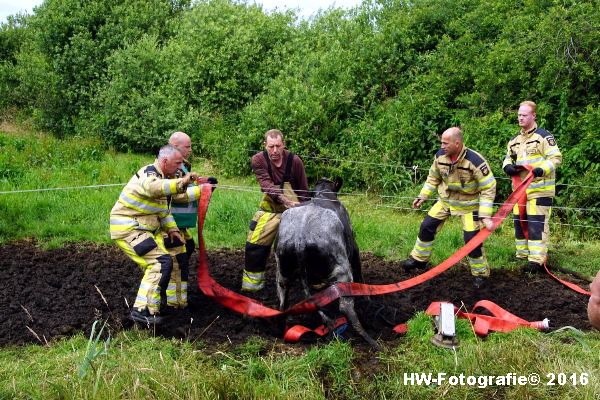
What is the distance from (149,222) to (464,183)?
3977mm

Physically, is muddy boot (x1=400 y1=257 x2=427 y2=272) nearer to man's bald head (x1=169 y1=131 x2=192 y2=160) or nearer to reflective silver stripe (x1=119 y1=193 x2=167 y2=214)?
man's bald head (x1=169 y1=131 x2=192 y2=160)

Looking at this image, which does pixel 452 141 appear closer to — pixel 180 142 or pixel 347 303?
pixel 347 303

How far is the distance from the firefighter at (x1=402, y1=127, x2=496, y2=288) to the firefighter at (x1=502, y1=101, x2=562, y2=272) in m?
0.88

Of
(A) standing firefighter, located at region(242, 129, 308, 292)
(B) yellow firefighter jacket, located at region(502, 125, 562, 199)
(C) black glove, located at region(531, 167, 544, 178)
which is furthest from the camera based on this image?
(B) yellow firefighter jacket, located at region(502, 125, 562, 199)

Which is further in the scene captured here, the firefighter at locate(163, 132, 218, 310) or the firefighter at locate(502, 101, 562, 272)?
the firefighter at locate(502, 101, 562, 272)

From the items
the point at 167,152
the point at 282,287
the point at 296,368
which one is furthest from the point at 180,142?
the point at 296,368

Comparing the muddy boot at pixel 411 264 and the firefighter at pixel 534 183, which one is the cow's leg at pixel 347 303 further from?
the firefighter at pixel 534 183

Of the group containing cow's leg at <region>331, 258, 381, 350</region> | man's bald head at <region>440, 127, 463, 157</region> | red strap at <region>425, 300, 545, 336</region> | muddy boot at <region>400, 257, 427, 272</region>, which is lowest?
red strap at <region>425, 300, 545, 336</region>

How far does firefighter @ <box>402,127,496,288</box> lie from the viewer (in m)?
8.16

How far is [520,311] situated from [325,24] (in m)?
13.0

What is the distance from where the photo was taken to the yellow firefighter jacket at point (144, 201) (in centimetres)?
644

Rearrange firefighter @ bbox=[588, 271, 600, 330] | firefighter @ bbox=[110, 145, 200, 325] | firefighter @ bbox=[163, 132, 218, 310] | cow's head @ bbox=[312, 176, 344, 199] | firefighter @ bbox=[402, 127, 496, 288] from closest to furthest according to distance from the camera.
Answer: firefighter @ bbox=[588, 271, 600, 330] < firefighter @ bbox=[110, 145, 200, 325] < cow's head @ bbox=[312, 176, 344, 199] < firefighter @ bbox=[163, 132, 218, 310] < firefighter @ bbox=[402, 127, 496, 288]

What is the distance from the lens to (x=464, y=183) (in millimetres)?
8336

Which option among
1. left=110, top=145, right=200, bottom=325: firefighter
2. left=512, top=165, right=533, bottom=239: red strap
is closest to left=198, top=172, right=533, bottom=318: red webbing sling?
left=110, top=145, right=200, bottom=325: firefighter
